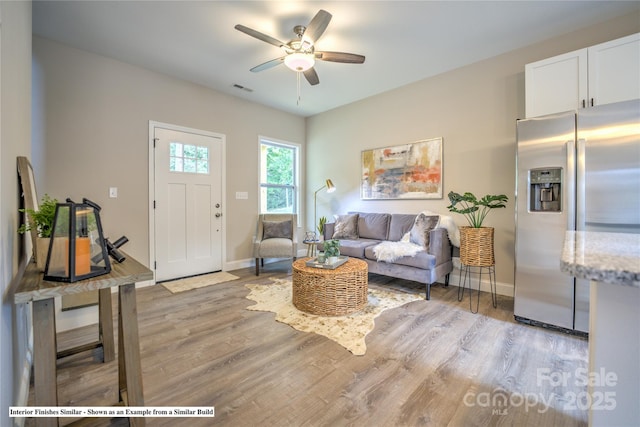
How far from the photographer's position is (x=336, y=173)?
4.87 m

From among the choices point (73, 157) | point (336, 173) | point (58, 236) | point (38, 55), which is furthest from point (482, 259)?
point (38, 55)

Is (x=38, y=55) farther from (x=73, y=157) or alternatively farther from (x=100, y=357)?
(x=100, y=357)

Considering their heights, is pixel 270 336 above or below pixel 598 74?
below

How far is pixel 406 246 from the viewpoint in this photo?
10.3ft

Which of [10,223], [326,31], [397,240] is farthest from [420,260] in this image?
[10,223]

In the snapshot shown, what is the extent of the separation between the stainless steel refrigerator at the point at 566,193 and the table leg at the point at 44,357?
10.1 feet

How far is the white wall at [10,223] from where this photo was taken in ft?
3.45

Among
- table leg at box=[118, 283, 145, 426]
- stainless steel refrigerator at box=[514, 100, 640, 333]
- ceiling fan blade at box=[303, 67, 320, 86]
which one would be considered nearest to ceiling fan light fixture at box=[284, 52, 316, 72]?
ceiling fan blade at box=[303, 67, 320, 86]

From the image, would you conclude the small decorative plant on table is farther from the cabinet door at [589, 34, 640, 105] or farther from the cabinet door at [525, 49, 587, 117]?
the cabinet door at [589, 34, 640, 105]

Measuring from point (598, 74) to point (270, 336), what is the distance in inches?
136

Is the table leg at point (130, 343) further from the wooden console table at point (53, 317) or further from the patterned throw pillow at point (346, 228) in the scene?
the patterned throw pillow at point (346, 228)

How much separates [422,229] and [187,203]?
3153 mm

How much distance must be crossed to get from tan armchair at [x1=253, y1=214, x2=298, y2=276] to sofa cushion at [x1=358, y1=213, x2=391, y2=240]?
1036mm

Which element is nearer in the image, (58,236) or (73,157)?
(58,236)
